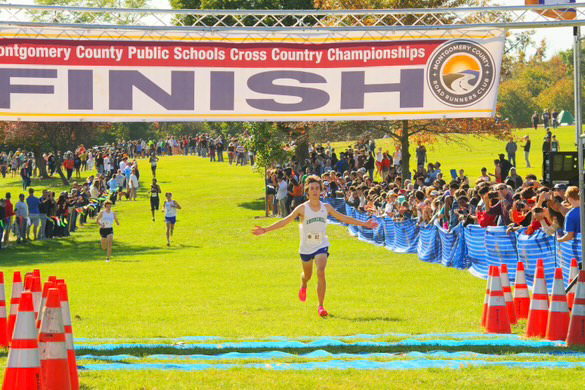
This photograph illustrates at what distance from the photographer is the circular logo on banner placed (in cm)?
1384

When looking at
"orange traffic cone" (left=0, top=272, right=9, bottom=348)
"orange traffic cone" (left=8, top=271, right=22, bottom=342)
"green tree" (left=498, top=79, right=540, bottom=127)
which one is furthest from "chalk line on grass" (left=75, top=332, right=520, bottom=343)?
"green tree" (left=498, top=79, right=540, bottom=127)

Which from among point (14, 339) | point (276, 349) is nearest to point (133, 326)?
point (276, 349)

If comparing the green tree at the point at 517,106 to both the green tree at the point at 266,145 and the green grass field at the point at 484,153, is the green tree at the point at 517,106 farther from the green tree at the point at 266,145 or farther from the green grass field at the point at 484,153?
the green tree at the point at 266,145

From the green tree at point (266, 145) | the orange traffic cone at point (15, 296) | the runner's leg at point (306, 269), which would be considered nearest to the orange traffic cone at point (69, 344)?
the orange traffic cone at point (15, 296)

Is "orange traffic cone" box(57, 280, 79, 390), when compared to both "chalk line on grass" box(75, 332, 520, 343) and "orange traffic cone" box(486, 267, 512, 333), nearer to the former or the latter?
"chalk line on grass" box(75, 332, 520, 343)

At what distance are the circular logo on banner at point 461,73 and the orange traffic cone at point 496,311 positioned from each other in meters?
3.11

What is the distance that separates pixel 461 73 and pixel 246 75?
3.12 meters

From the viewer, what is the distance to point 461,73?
13945 mm

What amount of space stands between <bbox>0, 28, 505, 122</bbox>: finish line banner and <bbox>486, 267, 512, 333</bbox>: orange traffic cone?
304cm

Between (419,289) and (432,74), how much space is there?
5222 millimetres

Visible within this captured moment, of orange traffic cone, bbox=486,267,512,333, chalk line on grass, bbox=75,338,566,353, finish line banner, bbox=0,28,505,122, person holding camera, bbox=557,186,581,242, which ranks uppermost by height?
finish line banner, bbox=0,28,505,122

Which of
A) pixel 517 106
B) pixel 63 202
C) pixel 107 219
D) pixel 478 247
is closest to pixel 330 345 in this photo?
pixel 478 247

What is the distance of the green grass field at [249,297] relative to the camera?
8.70m

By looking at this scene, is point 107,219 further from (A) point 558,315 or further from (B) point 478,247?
(A) point 558,315
